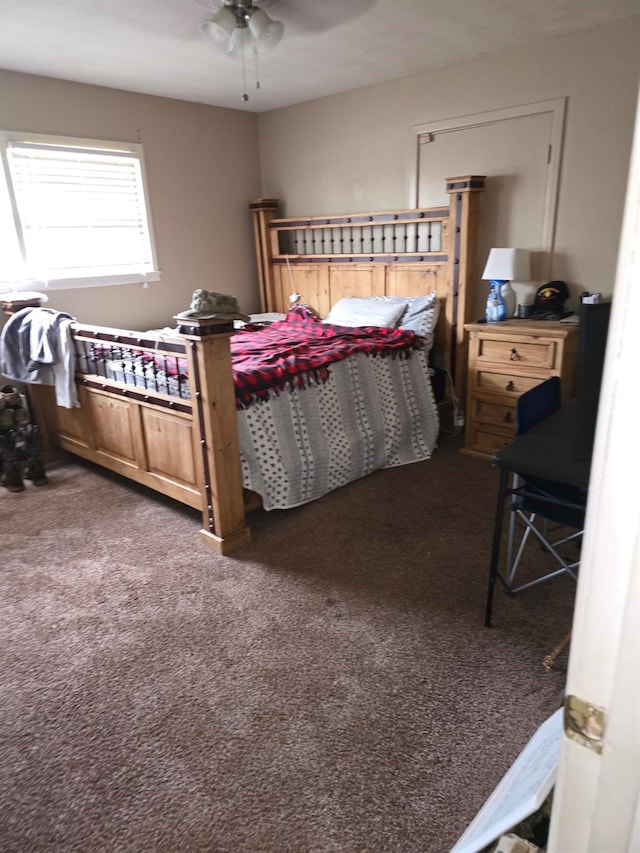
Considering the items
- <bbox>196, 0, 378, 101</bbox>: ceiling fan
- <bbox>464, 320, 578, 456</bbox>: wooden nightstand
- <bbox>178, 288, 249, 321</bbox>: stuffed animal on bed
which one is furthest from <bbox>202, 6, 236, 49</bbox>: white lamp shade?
<bbox>464, 320, 578, 456</bbox>: wooden nightstand

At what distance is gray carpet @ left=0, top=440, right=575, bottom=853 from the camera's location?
1.42m

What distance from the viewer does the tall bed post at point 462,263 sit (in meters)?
3.63

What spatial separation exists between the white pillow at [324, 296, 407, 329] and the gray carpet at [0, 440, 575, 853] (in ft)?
5.09

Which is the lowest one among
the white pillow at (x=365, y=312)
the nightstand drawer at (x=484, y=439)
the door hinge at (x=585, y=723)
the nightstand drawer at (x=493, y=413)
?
the nightstand drawer at (x=484, y=439)

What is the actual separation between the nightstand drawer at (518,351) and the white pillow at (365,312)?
0.71m

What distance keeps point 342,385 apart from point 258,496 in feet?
2.62

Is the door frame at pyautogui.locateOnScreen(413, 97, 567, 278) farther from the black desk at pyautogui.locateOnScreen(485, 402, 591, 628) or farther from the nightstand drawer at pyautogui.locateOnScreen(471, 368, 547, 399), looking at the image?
the black desk at pyautogui.locateOnScreen(485, 402, 591, 628)

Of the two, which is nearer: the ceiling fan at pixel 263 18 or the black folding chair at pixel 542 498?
the black folding chair at pixel 542 498

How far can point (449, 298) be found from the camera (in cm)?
390

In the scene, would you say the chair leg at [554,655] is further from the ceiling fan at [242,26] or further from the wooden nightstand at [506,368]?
the ceiling fan at [242,26]

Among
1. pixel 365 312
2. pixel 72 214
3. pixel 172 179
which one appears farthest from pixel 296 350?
pixel 172 179

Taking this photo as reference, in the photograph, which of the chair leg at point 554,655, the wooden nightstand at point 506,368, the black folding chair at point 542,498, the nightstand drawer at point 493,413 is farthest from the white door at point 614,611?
the nightstand drawer at point 493,413

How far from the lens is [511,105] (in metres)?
3.55

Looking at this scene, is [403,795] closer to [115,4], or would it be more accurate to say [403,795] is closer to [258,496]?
[258,496]
